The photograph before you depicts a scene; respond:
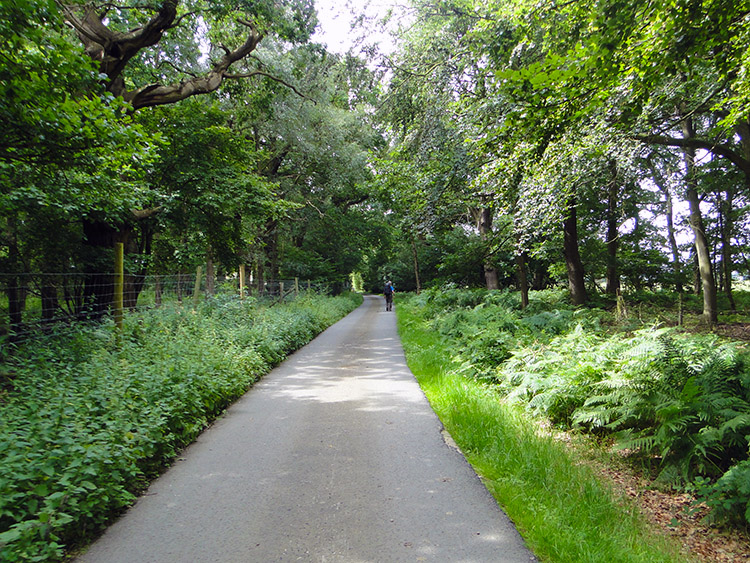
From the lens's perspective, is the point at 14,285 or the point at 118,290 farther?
the point at 118,290

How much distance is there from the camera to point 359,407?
20.6 feet

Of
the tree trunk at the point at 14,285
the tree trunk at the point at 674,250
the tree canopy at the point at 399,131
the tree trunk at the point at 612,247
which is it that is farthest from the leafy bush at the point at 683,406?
the tree trunk at the point at 674,250

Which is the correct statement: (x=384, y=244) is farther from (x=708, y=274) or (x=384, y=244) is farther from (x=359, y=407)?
(x=359, y=407)

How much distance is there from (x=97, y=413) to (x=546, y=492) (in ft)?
13.8

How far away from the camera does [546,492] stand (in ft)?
11.4

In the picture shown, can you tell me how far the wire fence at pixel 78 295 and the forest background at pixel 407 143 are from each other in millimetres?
85

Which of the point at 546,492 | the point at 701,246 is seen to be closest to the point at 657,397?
the point at 546,492

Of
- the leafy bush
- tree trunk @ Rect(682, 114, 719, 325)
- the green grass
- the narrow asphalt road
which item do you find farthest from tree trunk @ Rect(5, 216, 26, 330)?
tree trunk @ Rect(682, 114, 719, 325)

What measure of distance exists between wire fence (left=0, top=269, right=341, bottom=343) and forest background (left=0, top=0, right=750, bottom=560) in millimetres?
85

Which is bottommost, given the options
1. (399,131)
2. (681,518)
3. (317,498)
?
(681,518)

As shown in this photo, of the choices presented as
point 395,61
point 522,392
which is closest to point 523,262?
point 395,61

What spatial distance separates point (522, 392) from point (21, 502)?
525cm

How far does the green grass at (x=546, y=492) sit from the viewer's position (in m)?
2.76

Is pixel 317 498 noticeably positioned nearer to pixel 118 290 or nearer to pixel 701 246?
pixel 118 290
